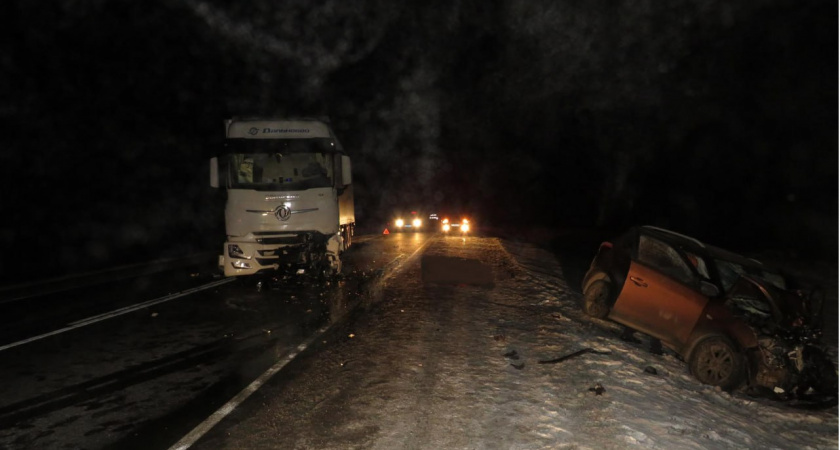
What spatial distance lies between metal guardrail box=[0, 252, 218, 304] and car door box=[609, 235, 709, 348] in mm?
12234

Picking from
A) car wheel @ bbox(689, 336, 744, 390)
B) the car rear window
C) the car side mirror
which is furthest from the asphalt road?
the car side mirror

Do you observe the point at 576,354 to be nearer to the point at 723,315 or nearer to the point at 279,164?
the point at 723,315

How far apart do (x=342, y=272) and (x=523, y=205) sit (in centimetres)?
6781

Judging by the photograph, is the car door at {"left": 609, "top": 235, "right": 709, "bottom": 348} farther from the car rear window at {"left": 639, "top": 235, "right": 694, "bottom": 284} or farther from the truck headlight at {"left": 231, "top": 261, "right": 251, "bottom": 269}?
the truck headlight at {"left": 231, "top": 261, "right": 251, "bottom": 269}

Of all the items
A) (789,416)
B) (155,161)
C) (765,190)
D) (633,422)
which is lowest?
(789,416)

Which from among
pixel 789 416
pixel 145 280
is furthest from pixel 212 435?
pixel 145 280

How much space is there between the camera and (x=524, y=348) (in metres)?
7.16

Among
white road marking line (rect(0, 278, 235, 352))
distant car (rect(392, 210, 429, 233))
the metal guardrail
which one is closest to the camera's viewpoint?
white road marking line (rect(0, 278, 235, 352))

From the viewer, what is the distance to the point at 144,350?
23.2 feet

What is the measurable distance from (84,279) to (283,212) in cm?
700

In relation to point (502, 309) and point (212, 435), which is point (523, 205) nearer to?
point (502, 309)

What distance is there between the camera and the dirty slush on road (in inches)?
177

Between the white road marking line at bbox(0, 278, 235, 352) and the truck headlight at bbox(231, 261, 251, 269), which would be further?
the truck headlight at bbox(231, 261, 251, 269)

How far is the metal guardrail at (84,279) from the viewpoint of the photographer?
12574mm
